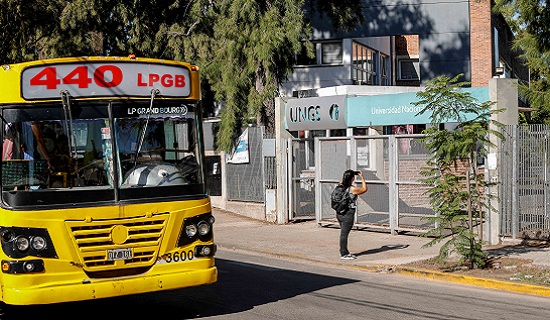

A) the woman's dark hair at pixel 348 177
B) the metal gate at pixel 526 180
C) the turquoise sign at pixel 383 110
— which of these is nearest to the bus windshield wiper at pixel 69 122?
the woman's dark hair at pixel 348 177

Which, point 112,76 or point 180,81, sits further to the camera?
point 180,81

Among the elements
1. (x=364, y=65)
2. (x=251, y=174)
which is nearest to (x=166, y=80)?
(x=251, y=174)

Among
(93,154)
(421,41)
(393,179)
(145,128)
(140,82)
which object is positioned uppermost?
(421,41)

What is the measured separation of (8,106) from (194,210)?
2.43 m

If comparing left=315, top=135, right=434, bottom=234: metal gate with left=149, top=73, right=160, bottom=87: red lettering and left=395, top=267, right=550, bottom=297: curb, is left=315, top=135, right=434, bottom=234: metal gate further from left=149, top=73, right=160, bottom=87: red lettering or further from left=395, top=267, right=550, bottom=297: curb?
left=149, top=73, right=160, bottom=87: red lettering

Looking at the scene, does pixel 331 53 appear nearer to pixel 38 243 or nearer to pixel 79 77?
pixel 79 77

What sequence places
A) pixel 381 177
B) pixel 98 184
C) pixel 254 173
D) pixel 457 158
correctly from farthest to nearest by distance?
pixel 254 173 < pixel 381 177 < pixel 457 158 < pixel 98 184

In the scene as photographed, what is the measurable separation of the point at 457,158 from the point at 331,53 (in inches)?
818

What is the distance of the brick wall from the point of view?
1250 inches

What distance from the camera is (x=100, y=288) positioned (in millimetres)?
8883

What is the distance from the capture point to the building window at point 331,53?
33031mm

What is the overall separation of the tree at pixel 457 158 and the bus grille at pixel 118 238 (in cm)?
553

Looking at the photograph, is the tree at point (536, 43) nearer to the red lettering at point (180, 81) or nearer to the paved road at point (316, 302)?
the paved road at point (316, 302)

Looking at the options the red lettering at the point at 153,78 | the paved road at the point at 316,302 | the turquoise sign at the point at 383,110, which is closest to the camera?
the red lettering at the point at 153,78
